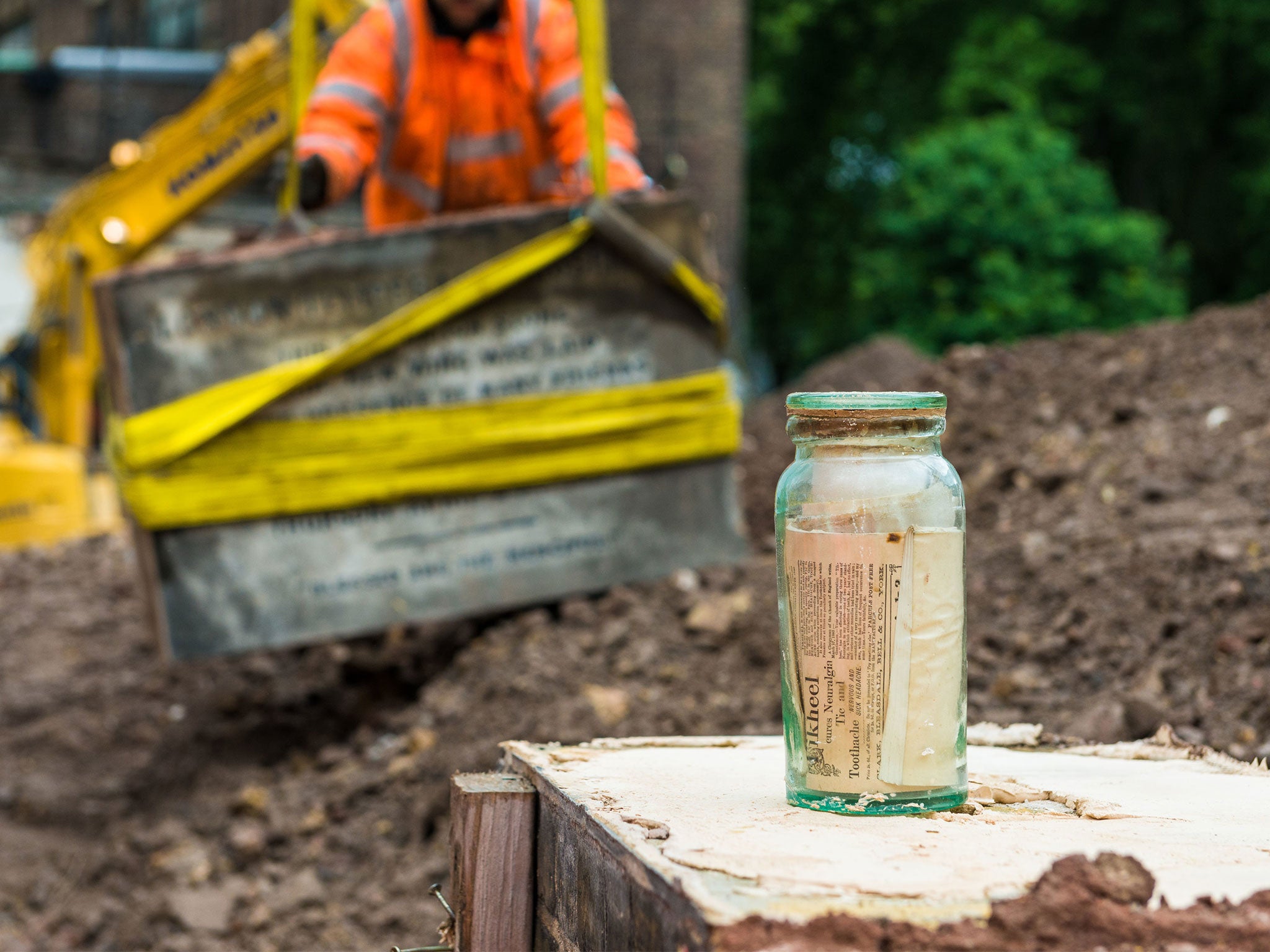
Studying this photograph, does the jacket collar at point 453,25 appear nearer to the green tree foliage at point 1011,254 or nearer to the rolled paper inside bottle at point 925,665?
the rolled paper inside bottle at point 925,665

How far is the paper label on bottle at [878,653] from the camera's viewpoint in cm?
144

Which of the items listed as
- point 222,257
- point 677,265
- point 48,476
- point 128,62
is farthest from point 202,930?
point 128,62

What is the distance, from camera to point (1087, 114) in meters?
18.0

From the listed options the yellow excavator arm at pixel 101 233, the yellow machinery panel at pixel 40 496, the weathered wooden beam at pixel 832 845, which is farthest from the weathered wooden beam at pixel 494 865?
the yellow machinery panel at pixel 40 496

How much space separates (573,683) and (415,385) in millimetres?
969

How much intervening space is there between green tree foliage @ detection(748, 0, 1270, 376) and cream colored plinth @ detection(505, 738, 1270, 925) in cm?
954

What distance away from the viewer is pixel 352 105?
4250 millimetres

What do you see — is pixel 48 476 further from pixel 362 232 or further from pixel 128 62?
pixel 128 62

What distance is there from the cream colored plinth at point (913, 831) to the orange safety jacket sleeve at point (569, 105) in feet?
9.25

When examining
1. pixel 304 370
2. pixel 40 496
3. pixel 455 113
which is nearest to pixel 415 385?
pixel 304 370

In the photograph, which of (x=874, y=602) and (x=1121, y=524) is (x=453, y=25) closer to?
(x=1121, y=524)

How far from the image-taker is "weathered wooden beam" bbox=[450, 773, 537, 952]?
63.6 inches

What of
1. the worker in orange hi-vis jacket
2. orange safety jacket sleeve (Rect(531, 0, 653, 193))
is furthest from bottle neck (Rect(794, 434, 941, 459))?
orange safety jacket sleeve (Rect(531, 0, 653, 193))

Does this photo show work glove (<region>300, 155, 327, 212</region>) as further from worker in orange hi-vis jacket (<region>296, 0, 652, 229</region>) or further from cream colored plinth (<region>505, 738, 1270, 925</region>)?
cream colored plinth (<region>505, 738, 1270, 925</region>)
